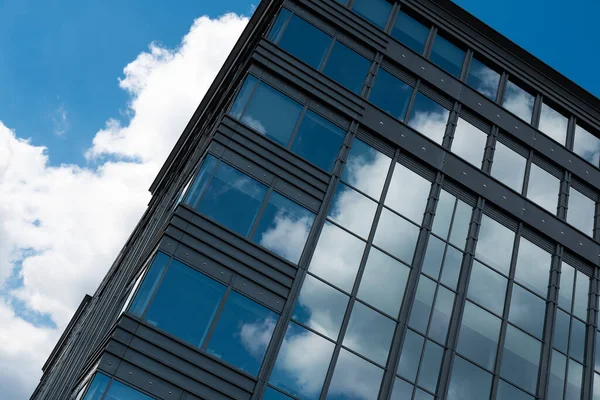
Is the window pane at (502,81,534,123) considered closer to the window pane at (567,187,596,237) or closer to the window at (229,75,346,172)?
the window pane at (567,187,596,237)

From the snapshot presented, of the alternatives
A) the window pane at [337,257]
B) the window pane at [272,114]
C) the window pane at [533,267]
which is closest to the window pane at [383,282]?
the window pane at [337,257]

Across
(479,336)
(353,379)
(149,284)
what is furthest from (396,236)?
(149,284)

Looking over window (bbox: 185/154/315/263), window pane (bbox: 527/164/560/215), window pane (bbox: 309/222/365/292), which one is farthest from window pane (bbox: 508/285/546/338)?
window (bbox: 185/154/315/263)

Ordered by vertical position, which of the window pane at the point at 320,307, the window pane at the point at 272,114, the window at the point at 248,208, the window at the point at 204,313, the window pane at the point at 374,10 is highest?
the window pane at the point at 374,10

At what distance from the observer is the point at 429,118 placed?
28.5 metres

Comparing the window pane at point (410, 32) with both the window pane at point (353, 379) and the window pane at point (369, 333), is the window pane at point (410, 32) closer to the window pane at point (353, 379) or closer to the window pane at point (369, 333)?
the window pane at point (369, 333)

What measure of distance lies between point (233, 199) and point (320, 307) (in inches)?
171

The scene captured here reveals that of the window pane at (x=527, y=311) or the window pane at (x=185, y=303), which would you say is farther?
the window pane at (x=527, y=311)

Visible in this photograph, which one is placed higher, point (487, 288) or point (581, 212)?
point (581, 212)

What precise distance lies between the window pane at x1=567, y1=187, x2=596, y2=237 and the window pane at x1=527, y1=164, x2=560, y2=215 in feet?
2.69

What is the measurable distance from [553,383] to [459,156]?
8.93 meters

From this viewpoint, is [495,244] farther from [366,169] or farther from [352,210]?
[352,210]

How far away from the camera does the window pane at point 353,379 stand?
22281 mm

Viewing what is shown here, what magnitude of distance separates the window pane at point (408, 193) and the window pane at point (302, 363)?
5994mm
